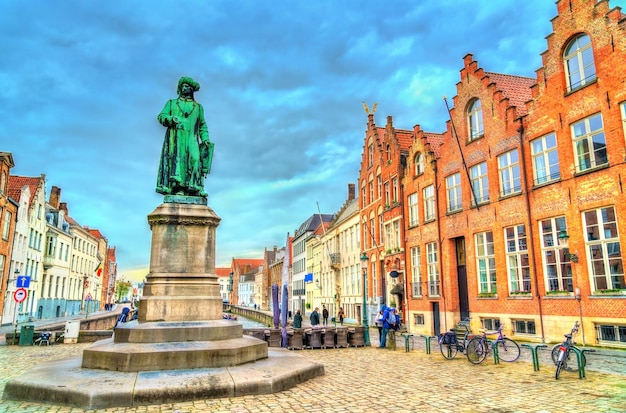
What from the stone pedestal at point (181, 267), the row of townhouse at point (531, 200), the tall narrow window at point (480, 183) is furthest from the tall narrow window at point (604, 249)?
the stone pedestal at point (181, 267)

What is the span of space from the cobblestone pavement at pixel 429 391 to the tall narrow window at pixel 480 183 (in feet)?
32.5

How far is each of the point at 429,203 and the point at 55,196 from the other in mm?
45694

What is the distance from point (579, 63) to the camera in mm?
16484

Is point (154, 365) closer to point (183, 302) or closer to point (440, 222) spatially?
point (183, 302)

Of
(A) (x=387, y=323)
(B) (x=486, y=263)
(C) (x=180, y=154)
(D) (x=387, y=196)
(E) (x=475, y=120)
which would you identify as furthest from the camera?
(D) (x=387, y=196)

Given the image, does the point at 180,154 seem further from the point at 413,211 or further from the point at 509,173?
the point at 413,211

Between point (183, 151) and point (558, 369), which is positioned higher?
point (183, 151)

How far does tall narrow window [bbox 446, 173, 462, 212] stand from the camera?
920 inches

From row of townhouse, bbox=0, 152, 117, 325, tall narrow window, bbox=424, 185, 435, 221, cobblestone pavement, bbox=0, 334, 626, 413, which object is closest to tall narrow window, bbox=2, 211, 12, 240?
row of townhouse, bbox=0, 152, 117, 325

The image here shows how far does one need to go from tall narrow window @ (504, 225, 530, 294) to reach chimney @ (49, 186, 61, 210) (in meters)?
50.9

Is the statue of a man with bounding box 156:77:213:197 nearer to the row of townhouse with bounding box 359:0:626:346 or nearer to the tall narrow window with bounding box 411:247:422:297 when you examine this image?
the row of townhouse with bounding box 359:0:626:346

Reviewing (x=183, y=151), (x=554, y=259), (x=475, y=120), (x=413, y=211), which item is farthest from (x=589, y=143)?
(x=183, y=151)

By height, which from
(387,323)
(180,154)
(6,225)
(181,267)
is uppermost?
(6,225)

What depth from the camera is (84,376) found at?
7.54 metres
